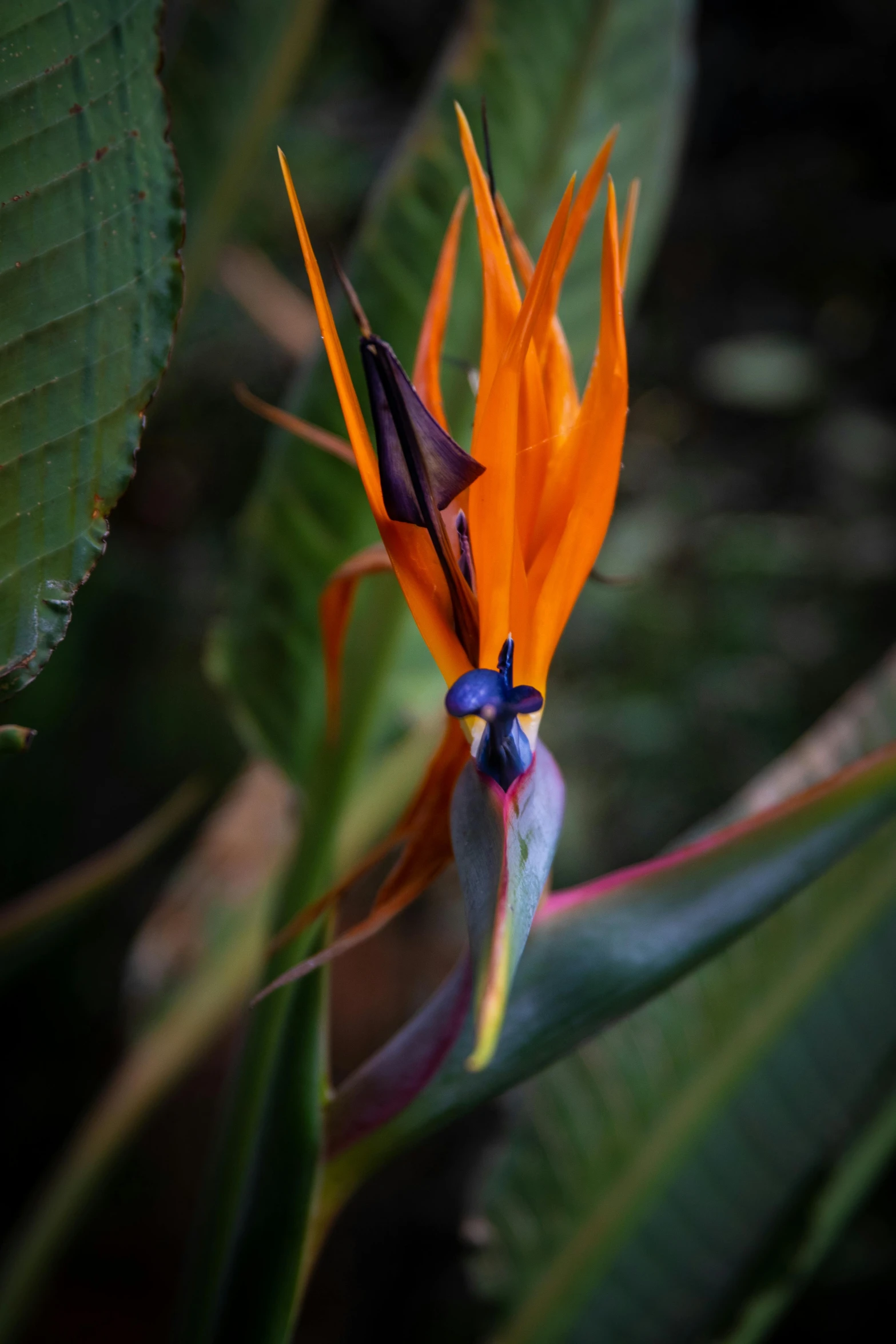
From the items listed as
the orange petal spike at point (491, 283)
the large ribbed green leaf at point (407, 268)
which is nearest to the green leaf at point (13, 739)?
the orange petal spike at point (491, 283)

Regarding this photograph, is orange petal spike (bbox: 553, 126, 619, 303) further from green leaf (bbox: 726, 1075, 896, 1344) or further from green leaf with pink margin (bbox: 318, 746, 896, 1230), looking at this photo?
green leaf (bbox: 726, 1075, 896, 1344)

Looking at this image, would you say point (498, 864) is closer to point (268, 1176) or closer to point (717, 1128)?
point (268, 1176)

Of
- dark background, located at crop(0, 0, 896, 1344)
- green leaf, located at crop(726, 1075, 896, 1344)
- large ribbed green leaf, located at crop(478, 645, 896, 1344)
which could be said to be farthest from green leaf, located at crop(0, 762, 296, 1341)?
dark background, located at crop(0, 0, 896, 1344)

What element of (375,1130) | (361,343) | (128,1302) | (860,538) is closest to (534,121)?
(361,343)

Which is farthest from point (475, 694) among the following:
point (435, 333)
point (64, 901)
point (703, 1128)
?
point (703, 1128)

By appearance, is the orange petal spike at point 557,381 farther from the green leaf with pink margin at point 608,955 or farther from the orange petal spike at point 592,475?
the green leaf with pink margin at point 608,955
